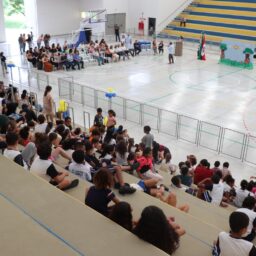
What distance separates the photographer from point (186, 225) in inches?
186

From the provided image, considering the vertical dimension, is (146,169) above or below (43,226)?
below

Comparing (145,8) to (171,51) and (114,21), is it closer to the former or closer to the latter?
(114,21)

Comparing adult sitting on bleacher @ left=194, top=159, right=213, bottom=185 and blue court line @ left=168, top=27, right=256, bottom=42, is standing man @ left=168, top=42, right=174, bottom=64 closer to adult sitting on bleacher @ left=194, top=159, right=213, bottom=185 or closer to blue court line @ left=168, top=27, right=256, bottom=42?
blue court line @ left=168, top=27, right=256, bottom=42

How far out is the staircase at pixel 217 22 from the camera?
2883 centimetres

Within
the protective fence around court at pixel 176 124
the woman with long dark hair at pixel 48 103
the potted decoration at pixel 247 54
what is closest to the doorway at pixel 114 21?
the potted decoration at pixel 247 54

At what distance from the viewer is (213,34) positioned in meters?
29.7

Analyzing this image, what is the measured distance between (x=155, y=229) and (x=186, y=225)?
1407 millimetres

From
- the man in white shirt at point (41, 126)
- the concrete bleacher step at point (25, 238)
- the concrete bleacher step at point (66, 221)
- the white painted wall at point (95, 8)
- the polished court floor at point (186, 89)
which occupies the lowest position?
the polished court floor at point (186, 89)

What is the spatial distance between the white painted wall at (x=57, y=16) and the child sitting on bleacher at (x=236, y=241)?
98.5ft

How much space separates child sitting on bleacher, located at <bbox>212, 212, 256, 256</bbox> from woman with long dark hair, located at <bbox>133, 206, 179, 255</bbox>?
1.88 ft

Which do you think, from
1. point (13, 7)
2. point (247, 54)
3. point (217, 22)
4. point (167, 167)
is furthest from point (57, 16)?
point (167, 167)

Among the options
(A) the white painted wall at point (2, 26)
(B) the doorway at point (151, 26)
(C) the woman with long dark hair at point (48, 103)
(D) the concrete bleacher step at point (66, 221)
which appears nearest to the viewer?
(D) the concrete bleacher step at point (66, 221)

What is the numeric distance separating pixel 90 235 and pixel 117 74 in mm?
16650

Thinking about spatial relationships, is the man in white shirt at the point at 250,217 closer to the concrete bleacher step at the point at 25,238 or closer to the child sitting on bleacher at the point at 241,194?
the child sitting on bleacher at the point at 241,194
